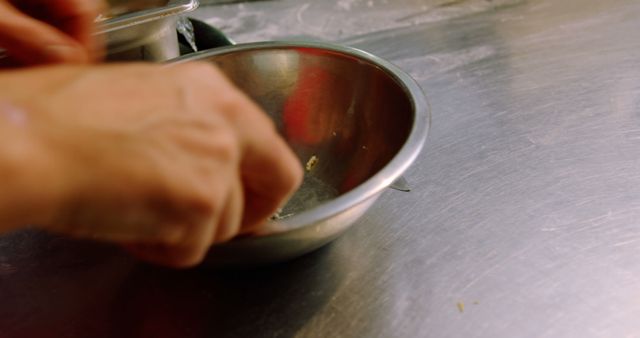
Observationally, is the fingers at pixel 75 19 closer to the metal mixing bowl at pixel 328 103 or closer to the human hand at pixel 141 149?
the metal mixing bowl at pixel 328 103

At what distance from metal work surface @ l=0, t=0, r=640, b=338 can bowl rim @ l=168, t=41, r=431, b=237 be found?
104 mm

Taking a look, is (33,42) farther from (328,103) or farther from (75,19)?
(328,103)

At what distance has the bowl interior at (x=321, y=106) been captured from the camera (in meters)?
0.61

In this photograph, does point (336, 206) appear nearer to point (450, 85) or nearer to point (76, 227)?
point (76, 227)

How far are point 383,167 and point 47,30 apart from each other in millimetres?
313

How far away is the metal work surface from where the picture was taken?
47 cm

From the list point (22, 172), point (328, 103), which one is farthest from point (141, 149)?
point (328, 103)

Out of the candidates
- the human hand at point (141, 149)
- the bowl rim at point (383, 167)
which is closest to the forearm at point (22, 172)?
the human hand at point (141, 149)

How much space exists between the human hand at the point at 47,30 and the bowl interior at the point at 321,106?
0.16m

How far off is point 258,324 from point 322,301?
62mm

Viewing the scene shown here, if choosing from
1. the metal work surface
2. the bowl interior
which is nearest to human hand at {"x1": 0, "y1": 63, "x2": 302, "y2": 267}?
the metal work surface

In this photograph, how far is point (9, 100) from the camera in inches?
9.6

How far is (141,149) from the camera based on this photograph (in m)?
0.26

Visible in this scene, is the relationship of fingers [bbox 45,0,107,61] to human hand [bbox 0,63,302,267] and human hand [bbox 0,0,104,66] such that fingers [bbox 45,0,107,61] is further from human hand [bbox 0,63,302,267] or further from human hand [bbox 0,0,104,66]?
human hand [bbox 0,63,302,267]
